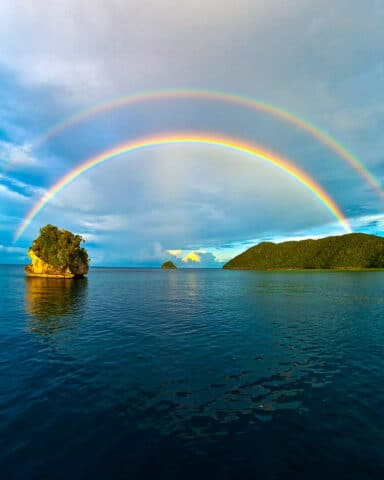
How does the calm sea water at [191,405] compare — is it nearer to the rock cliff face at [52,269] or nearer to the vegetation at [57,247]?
the vegetation at [57,247]

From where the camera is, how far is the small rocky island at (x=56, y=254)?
507ft

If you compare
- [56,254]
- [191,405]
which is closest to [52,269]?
[56,254]

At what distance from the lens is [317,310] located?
49.3m

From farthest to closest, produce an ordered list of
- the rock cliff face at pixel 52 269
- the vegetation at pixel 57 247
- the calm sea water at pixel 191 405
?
the rock cliff face at pixel 52 269
the vegetation at pixel 57 247
the calm sea water at pixel 191 405

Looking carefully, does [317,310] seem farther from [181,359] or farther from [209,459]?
[209,459]

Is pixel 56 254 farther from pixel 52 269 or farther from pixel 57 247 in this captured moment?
pixel 52 269

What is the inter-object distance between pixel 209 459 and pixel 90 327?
29642 millimetres

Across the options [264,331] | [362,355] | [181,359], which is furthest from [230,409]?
[264,331]

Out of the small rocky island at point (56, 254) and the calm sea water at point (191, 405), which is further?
the small rocky island at point (56, 254)

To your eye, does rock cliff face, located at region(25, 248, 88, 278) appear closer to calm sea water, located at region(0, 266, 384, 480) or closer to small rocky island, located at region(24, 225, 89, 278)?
small rocky island, located at region(24, 225, 89, 278)

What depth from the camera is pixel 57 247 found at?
6088 inches

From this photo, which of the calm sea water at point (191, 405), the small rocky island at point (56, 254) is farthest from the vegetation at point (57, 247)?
the calm sea water at point (191, 405)

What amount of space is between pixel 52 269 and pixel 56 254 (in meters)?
14.5

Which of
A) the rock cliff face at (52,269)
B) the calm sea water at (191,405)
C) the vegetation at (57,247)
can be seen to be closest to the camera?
the calm sea water at (191,405)
